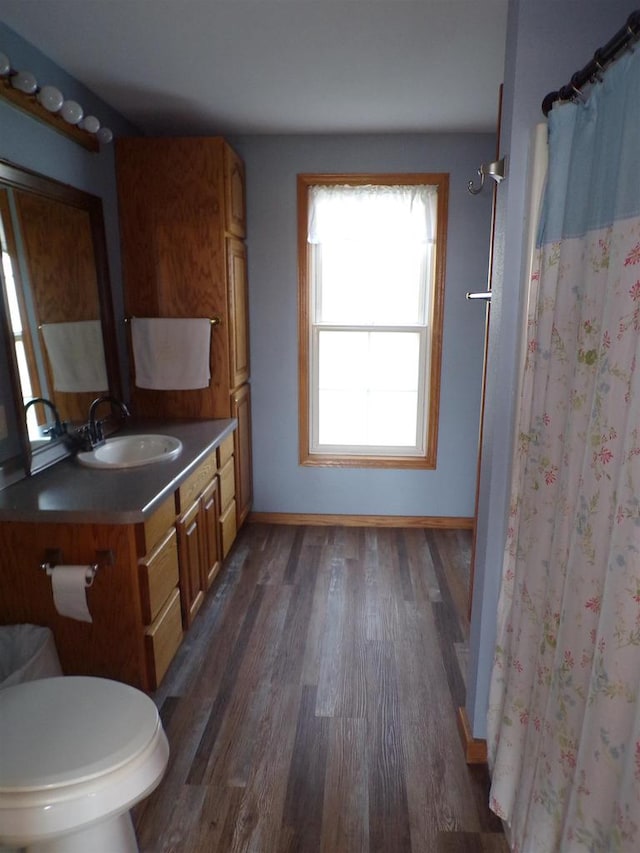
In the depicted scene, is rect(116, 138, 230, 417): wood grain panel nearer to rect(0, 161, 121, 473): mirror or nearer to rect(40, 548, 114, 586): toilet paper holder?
rect(0, 161, 121, 473): mirror

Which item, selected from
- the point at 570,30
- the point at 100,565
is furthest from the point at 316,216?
the point at 100,565

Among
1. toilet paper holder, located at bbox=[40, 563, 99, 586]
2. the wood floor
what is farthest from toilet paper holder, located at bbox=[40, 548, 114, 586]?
the wood floor

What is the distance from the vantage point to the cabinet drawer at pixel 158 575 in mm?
Answer: 1808

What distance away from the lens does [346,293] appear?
338 centimetres

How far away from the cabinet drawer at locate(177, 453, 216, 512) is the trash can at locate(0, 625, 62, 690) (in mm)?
632

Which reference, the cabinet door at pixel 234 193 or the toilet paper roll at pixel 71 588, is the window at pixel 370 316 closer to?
the cabinet door at pixel 234 193

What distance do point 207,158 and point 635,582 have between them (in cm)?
262

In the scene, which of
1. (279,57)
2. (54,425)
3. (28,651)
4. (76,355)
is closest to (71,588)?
(28,651)

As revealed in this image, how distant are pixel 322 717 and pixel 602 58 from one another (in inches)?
81.0

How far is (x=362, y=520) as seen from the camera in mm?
3613

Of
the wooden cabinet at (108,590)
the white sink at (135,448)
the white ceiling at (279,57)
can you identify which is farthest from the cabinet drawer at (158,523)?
the white ceiling at (279,57)

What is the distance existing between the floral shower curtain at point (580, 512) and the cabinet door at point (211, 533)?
1.45 metres

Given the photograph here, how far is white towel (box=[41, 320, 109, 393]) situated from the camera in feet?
7.09

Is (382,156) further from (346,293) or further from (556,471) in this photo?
(556,471)
